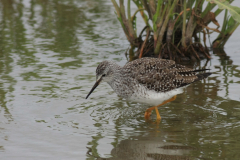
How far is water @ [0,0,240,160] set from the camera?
270 inches

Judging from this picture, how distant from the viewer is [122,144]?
7.07m

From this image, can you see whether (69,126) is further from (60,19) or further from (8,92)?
(60,19)

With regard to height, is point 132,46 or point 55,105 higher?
point 132,46

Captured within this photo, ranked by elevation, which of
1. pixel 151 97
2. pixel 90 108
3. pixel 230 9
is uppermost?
pixel 230 9

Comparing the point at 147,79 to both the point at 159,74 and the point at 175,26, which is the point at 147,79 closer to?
the point at 159,74

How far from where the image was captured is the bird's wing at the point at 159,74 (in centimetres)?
834

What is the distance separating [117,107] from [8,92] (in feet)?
8.83

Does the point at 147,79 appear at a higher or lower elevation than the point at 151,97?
higher

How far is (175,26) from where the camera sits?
1148 centimetres

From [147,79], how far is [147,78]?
0.03 metres

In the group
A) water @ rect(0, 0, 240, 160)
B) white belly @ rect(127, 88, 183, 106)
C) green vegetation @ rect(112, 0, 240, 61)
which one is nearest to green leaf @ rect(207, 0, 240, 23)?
green vegetation @ rect(112, 0, 240, 61)

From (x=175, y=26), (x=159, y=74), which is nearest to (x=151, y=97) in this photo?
(x=159, y=74)

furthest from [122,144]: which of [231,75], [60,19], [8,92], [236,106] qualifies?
[60,19]

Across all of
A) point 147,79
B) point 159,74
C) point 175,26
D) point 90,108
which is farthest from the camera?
point 175,26
